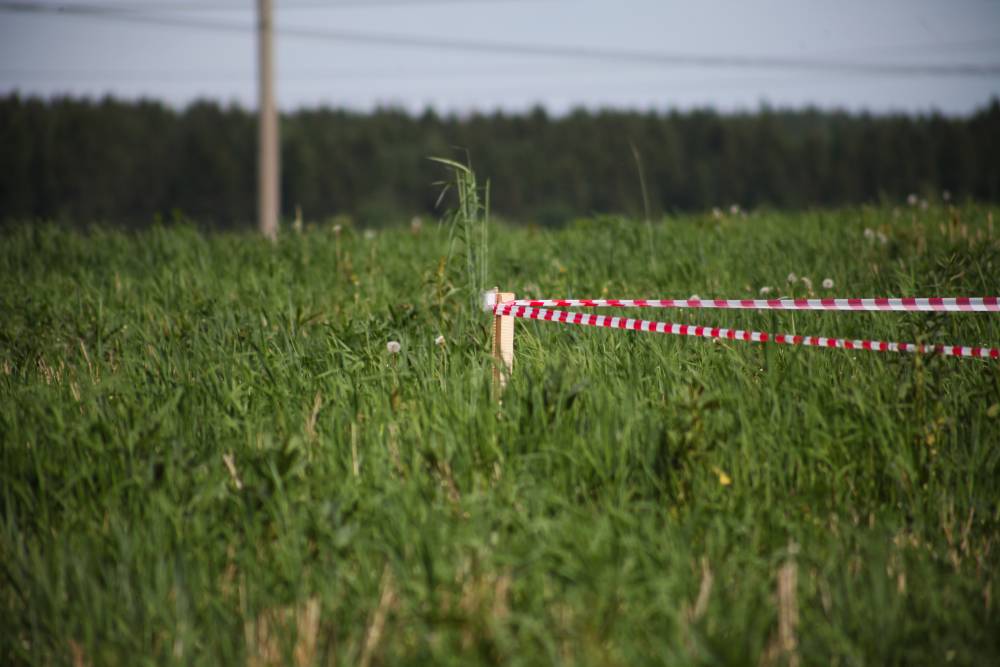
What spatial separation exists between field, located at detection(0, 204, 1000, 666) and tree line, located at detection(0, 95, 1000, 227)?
167ft

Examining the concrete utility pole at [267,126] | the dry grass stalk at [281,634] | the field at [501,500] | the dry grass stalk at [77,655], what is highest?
the concrete utility pole at [267,126]

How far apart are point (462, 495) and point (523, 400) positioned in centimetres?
52

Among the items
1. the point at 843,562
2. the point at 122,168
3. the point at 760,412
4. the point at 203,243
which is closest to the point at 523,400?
the point at 760,412

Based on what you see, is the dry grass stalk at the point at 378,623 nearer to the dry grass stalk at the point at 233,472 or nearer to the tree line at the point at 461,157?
the dry grass stalk at the point at 233,472

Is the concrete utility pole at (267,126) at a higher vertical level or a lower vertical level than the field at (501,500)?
higher

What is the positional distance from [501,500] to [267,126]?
15.6 m

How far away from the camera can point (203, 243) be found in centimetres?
855

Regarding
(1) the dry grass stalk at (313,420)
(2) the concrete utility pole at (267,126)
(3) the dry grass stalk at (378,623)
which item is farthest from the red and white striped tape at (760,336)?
(2) the concrete utility pole at (267,126)

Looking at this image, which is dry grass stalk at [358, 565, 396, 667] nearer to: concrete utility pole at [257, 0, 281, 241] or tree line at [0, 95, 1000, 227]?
concrete utility pole at [257, 0, 281, 241]

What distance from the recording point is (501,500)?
2.93 meters

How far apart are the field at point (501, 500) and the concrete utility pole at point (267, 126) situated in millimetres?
12548

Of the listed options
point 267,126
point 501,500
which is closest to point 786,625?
point 501,500

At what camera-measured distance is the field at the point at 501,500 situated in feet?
7.66

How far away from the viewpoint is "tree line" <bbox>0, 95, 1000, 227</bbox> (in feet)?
181
